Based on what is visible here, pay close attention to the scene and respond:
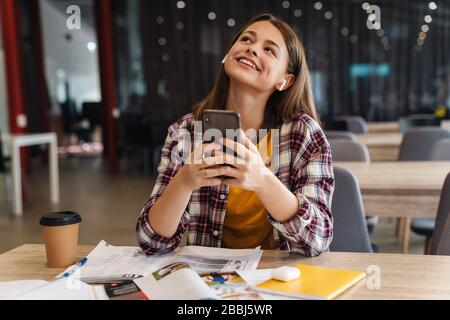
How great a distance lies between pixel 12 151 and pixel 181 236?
402cm

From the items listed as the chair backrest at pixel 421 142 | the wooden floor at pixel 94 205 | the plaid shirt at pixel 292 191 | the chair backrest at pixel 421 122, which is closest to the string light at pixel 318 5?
the chair backrest at pixel 421 122

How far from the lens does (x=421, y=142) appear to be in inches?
141

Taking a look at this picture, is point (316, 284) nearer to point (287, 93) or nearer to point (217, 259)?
point (217, 259)

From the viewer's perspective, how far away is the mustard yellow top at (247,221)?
152cm

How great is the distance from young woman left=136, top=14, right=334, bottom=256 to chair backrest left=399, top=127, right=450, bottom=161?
7.32 feet

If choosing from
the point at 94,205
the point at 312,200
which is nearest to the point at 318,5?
the point at 94,205

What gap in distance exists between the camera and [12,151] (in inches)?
193

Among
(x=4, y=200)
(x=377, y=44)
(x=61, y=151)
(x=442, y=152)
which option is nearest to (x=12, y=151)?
(x=4, y=200)

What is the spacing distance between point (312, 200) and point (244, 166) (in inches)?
11.4

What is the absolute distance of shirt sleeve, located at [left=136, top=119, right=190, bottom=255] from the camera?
1.30m

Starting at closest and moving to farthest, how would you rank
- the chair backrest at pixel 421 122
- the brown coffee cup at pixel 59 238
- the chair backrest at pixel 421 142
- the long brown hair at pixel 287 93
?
1. the brown coffee cup at pixel 59 238
2. the long brown hair at pixel 287 93
3. the chair backrest at pixel 421 142
4. the chair backrest at pixel 421 122

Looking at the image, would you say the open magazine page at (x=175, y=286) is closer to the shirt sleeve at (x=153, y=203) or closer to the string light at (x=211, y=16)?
the shirt sleeve at (x=153, y=203)

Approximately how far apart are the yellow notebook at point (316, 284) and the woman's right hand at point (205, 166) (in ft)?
0.87

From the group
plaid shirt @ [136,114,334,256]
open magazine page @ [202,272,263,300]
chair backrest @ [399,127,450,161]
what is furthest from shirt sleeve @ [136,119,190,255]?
chair backrest @ [399,127,450,161]
